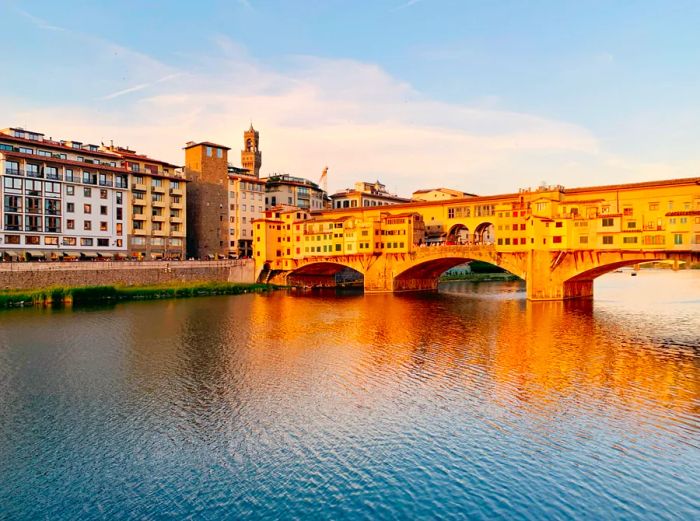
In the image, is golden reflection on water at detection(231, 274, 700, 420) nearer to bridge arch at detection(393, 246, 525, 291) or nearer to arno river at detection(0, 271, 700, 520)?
arno river at detection(0, 271, 700, 520)

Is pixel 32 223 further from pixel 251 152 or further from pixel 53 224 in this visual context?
pixel 251 152

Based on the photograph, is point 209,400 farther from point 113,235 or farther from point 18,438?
point 113,235

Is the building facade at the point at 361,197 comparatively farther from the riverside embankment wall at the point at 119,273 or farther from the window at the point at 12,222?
the window at the point at 12,222

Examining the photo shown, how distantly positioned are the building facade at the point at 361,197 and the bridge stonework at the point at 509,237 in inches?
940

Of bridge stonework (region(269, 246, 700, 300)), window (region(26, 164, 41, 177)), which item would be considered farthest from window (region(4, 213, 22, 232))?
bridge stonework (region(269, 246, 700, 300))

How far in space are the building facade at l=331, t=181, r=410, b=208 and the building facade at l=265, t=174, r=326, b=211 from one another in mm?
5683

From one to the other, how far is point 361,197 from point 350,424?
98.3 meters

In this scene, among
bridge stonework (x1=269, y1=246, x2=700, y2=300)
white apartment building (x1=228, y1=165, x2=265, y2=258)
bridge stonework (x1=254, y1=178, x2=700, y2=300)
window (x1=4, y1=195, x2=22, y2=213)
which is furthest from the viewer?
white apartment building (x1=228, y1=165, x2=265, y2=258)

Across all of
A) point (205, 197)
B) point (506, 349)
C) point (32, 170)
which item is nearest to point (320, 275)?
point (205, 197)

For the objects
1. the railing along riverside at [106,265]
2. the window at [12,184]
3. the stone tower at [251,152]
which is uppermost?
the stone tower at [251,152]

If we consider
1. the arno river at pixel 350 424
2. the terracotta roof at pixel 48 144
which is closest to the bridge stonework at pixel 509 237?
the arno river at pixel 350 424

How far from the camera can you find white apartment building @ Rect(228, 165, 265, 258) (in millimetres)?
100125

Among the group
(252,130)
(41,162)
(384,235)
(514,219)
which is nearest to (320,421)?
(514,219)

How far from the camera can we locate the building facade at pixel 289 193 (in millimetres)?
112312
